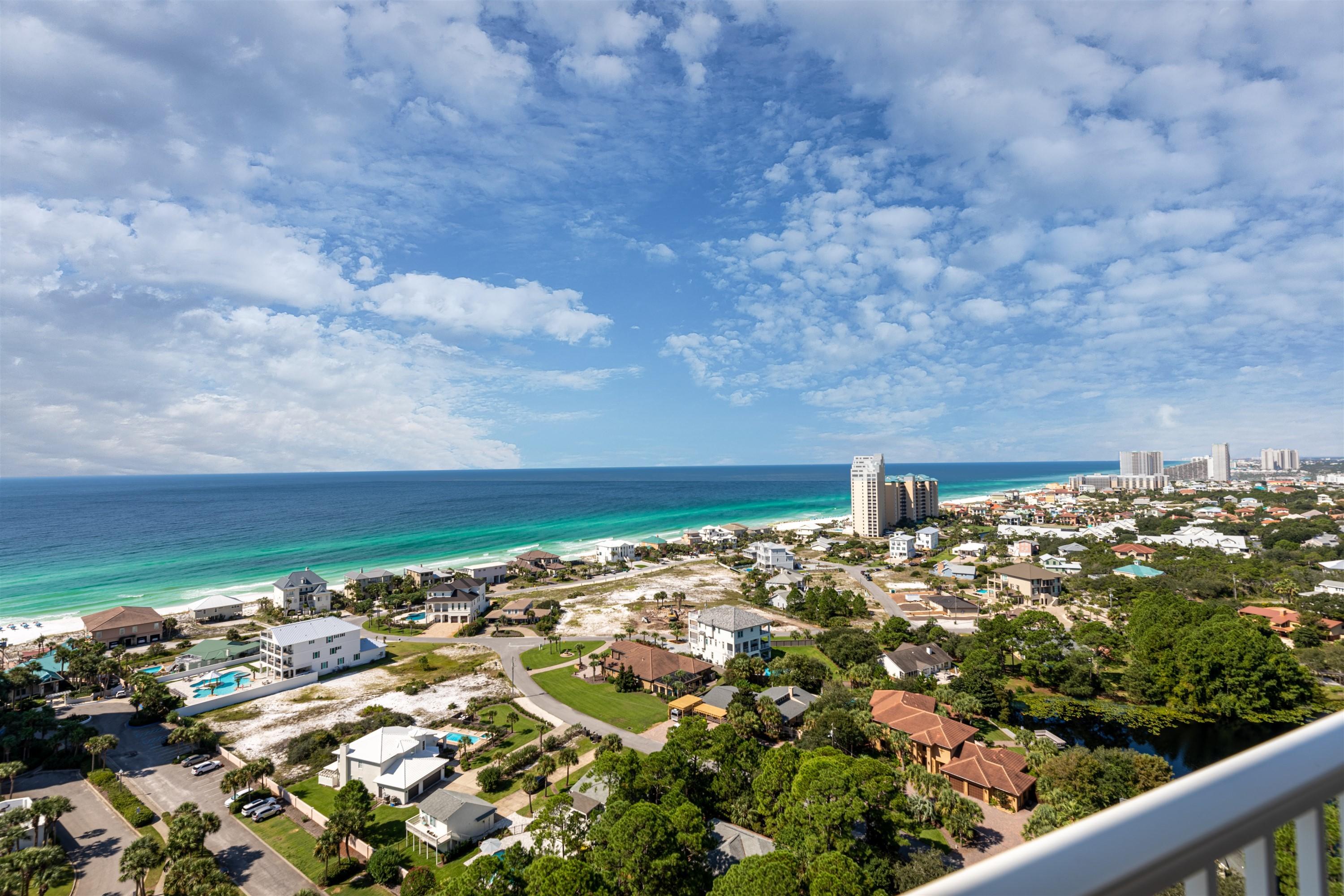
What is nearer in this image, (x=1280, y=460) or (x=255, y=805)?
(x=255, y=805)

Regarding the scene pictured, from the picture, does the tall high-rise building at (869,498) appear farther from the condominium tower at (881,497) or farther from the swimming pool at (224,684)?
the swimming pool at (224,684)

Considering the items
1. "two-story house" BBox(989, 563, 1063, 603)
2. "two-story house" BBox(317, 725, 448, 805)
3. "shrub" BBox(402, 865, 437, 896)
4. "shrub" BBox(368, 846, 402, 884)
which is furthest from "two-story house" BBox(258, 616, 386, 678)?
"two-story house" BBox(989, 563, 1063, 603)

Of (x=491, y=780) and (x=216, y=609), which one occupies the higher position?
(x=216, y=609)

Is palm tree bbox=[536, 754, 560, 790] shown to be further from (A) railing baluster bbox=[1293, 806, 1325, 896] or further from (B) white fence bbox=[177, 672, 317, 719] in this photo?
(A) railing baluster bbox=[1293, 806, 1325, 896]

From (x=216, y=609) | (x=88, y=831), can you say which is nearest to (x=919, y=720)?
(x=88, y=831)

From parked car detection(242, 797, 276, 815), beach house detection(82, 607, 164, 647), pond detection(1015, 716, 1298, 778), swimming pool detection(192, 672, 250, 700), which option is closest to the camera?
parked car detection(242, 797, 276, 815)

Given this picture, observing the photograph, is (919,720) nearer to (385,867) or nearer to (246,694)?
(385,867)
